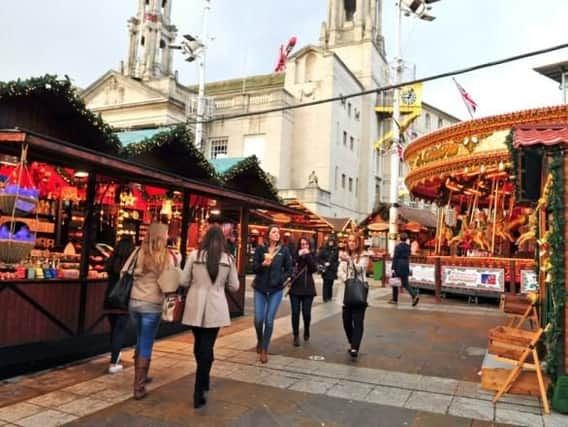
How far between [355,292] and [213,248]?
2587 millimetres

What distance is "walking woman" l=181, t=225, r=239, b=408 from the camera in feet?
15.0

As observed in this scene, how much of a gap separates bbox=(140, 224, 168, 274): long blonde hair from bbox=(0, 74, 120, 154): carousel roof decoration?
310cm

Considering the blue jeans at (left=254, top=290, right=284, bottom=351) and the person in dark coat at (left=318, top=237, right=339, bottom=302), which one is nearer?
the blue jeans at (left=254, top=290, right=284, bottom=351)

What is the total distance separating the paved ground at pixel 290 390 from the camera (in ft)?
14.3

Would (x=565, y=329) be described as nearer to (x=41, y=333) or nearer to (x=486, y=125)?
(x=41, y=333)

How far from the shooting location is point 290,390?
17.0ft

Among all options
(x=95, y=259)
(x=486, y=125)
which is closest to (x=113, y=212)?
(x=95, y=259)

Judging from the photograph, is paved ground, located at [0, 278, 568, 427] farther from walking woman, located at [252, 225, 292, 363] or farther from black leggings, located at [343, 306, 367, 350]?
walking woman, located at [252, 225, 292, 363]

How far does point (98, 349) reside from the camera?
6766mm

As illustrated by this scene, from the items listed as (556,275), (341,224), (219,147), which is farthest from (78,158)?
(219,147)

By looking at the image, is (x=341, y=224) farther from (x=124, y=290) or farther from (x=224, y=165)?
(x=124, y=290)

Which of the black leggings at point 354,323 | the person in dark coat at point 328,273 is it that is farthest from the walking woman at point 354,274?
the person in dark coat at point 328,273

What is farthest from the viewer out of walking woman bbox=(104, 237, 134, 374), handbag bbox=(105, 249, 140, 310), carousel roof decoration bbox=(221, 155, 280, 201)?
carousel roof decoration bbox=(221, 155, 280, 201)

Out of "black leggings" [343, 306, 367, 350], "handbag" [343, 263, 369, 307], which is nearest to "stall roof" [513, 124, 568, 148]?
"handbag" [343, 263, 369, 307]
